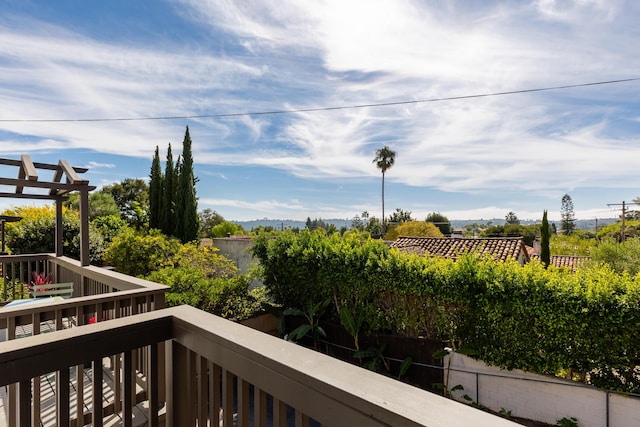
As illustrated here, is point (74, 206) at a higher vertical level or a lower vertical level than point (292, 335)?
higher

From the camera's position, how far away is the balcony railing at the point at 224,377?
0.68m

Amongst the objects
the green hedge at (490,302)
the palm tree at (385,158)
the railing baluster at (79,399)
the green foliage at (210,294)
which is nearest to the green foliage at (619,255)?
the green hedge at (490,302)

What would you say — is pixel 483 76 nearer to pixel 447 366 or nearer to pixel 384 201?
pixel 447 366

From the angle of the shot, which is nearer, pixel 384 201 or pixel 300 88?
pixel 300 88

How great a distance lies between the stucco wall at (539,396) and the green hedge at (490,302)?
21cm

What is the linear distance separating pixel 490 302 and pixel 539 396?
5.19 ft

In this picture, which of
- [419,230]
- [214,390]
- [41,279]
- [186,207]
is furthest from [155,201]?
[419,230]

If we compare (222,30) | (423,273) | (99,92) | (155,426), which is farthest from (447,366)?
(99,92)

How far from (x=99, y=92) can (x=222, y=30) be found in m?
3.87

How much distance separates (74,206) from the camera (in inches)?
792

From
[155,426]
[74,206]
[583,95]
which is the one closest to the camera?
[155,426]

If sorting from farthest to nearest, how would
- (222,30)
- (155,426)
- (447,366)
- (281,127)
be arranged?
(281,127), (222,30), (447,366), (155,426)

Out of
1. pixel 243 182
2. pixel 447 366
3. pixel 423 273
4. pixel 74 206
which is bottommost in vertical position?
pixel 447 366

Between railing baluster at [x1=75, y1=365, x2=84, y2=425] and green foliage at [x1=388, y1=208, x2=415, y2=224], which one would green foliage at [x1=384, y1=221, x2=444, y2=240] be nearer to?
green foliage at [x1=388, y1=208, x2=415, y2=224]
